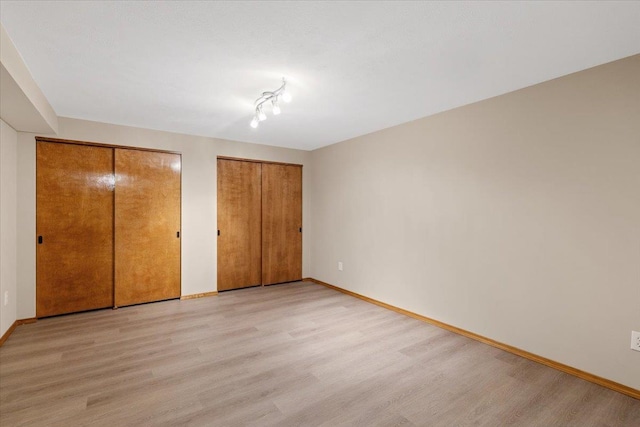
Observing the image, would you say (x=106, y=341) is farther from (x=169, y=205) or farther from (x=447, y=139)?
(x=447, y=139)

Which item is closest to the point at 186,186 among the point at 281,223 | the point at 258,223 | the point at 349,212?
the point at 258,223

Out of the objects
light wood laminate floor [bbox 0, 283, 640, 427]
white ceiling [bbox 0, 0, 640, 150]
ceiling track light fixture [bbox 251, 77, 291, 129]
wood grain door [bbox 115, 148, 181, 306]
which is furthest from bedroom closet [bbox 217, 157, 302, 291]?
ceiling track light fixture [bbox 251, 77, 291, 129]

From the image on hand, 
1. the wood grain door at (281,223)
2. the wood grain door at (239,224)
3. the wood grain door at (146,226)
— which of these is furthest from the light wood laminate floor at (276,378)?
the wood grain door at (281,223)

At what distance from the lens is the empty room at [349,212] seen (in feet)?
6.40

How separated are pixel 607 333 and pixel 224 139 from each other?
4.94 meters

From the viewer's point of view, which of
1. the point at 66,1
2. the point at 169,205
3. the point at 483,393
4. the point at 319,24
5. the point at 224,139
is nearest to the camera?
the point at 66,1

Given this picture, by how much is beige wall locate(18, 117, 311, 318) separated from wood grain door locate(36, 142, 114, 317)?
9cm

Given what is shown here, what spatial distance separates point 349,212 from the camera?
4840 millimetres

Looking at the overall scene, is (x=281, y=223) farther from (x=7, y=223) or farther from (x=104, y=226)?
(x=7, y=223)

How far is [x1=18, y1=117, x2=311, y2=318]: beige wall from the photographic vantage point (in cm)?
350

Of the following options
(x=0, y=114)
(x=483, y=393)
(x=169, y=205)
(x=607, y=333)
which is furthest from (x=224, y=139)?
(x=607, y=333)

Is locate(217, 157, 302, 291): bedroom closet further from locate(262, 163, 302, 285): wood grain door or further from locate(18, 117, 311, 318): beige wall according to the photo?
locate(18, 117, 311, 318): beige wall

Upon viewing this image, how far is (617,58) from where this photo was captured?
2240 mm

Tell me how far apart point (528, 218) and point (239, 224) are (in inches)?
155
